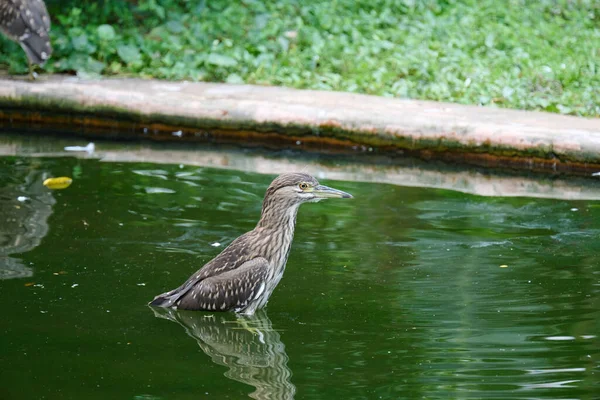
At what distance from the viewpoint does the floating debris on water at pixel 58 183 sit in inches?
386

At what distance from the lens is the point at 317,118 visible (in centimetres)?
1098

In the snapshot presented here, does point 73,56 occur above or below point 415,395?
above

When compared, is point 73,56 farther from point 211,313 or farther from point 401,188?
point 211,313

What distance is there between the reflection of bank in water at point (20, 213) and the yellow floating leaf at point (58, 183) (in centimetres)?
6

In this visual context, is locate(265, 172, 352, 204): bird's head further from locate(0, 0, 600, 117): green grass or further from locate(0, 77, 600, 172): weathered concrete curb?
locate(0, 0, 600, 117): green grass

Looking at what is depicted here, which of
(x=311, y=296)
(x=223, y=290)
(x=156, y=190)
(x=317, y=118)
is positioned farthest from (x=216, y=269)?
(x=317, y=118)

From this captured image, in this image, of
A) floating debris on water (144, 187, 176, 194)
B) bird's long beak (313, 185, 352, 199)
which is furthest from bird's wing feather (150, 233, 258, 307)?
floating debris on water (144, 187, 176, 194)

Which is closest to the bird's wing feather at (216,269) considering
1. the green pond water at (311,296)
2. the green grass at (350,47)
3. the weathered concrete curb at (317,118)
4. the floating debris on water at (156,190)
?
the green pond water at (311,296)

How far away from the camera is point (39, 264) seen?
301 inches

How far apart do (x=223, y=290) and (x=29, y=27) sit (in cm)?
683

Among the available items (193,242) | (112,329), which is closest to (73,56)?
(193,242)

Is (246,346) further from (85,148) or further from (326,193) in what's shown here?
(85,148)

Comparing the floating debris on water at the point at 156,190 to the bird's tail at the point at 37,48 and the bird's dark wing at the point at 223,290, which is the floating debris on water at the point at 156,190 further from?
the bird's tail at the point at 37,48

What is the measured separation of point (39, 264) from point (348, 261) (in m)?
2.14
